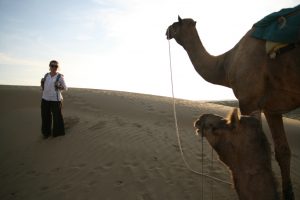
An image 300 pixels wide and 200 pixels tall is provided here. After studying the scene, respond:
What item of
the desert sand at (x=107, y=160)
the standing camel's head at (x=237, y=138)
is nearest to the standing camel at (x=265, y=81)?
the desert sand at (x=107, y=160)

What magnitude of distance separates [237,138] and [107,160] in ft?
19.4

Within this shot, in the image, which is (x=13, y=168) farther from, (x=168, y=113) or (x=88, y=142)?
(x=168, y=113)

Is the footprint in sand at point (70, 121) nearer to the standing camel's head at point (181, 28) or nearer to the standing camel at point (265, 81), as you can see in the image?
the standing camel's head at point (181, 28)

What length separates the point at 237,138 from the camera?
9.40 ft

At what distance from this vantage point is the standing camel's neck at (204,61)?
6801 millimetres

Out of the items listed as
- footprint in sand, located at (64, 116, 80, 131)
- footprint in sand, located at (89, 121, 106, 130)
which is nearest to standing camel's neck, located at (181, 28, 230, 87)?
footprint in sand, located at (89, 121, 106, 130)

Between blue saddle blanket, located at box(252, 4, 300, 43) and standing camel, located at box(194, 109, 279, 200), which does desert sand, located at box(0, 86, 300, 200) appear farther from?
blue saddle blanket, located at box(252, 4, 300, 43)

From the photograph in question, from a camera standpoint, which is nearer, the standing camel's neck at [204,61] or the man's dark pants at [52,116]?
the standing camel's neck at [204,61]

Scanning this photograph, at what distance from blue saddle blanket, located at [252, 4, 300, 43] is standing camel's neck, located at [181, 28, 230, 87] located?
118cm

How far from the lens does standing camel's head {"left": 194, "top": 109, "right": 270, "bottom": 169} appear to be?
280cm

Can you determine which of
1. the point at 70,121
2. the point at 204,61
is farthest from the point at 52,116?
the point at 204,61

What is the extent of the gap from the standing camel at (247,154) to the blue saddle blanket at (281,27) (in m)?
2.78

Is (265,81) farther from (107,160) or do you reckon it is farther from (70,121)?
(70,121)

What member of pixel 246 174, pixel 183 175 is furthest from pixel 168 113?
pixel 246 174
